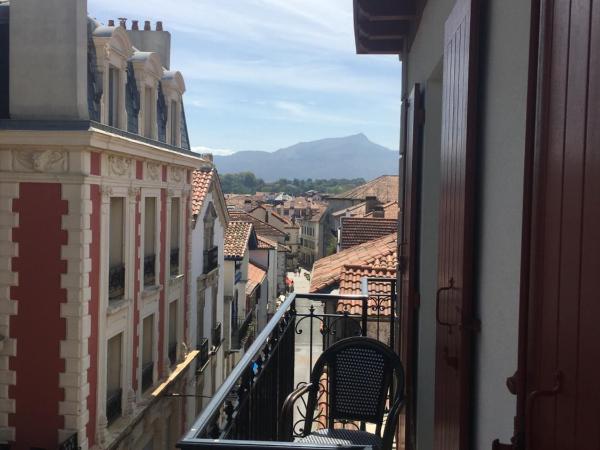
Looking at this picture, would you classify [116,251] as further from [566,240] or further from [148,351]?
[566,240]

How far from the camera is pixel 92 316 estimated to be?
1125 cm

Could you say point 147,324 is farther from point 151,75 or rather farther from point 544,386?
point 544,386

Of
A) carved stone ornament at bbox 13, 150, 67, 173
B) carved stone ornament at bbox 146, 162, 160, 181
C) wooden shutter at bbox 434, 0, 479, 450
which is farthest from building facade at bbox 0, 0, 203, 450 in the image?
wooden shutter at bbox 434, 0, 479, 450

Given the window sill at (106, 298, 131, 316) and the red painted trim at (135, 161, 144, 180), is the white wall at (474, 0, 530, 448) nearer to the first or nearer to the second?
the window sill at (106, 298, 131, 316)

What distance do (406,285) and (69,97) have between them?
24.1 ft

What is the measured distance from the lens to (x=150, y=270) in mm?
14750

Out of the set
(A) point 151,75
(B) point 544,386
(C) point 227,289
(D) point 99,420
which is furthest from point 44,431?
(C) point 227,289

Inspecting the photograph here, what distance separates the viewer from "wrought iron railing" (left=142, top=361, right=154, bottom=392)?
14.3 meters

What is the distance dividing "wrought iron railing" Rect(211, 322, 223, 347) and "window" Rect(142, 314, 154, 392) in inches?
303

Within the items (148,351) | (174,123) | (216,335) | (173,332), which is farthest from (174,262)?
(216,335)

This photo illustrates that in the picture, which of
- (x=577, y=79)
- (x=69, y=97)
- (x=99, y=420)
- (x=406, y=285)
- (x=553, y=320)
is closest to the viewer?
(x=577, y=79)

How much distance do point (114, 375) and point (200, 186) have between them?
338 inches

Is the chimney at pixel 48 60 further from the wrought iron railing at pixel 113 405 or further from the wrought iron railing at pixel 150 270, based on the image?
the wrought iron railing at pixel 113 405

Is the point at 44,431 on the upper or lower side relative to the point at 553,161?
lower
